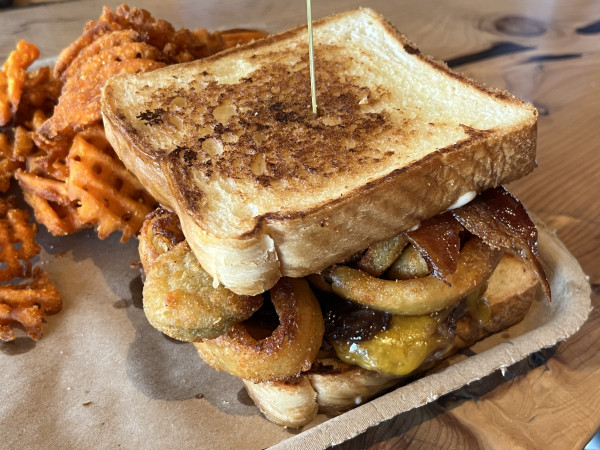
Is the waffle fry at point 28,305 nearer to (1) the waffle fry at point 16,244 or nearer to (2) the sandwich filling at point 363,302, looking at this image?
(1) the waffle fry at point 16,244

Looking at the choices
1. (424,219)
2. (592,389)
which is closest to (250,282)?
(424,219)

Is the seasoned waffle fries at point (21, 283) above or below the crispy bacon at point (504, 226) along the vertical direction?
below

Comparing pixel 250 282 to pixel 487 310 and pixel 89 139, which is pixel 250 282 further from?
pixel 89 139

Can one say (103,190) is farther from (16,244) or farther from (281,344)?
(281,344)

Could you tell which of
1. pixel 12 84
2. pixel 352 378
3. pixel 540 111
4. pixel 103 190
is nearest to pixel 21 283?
pixel 103 190

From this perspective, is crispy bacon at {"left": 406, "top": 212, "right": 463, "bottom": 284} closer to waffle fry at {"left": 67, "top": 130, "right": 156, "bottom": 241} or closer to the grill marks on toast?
the grill marks on toast

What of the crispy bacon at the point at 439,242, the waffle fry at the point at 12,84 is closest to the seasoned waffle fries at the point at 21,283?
the waffle fry at the point at 12,84
